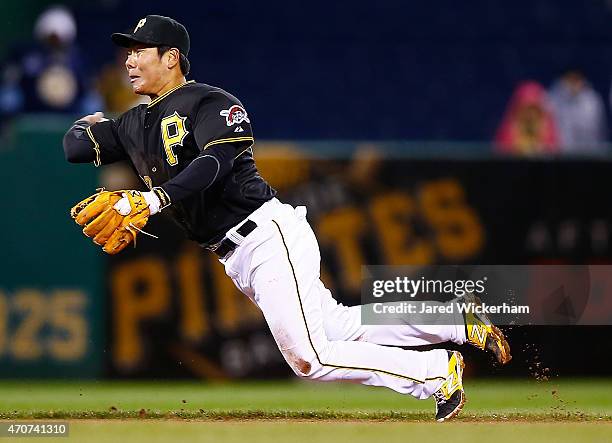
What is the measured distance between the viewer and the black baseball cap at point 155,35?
17.7ft

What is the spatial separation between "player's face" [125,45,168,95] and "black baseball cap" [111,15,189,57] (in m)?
0.05

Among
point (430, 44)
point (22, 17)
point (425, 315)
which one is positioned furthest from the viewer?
point (430, 44)

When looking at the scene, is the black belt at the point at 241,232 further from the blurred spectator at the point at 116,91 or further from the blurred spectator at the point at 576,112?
the blurred spectator at the point at 576,112

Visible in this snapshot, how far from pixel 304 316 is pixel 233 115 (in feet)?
3.18

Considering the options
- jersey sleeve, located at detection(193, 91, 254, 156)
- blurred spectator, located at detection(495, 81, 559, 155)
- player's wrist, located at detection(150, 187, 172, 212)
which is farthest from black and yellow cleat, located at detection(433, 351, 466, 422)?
blurred spectator, located at detection(495, 81, 559, 155)

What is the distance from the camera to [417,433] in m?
5.46

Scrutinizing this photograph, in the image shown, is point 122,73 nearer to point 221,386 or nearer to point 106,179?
point 106,179

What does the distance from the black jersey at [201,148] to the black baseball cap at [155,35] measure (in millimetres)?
212

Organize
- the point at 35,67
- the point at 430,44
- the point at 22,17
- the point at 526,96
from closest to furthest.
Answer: the point at 35,67 → the point at 526,96 → the point at 22,17 → the point at 430,44

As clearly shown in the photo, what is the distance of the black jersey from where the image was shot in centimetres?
523

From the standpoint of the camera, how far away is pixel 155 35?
542 cm

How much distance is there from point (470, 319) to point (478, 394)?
5.94 ft

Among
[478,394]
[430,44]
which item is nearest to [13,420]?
[478,394]

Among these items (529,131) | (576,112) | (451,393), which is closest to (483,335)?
(451,393)
